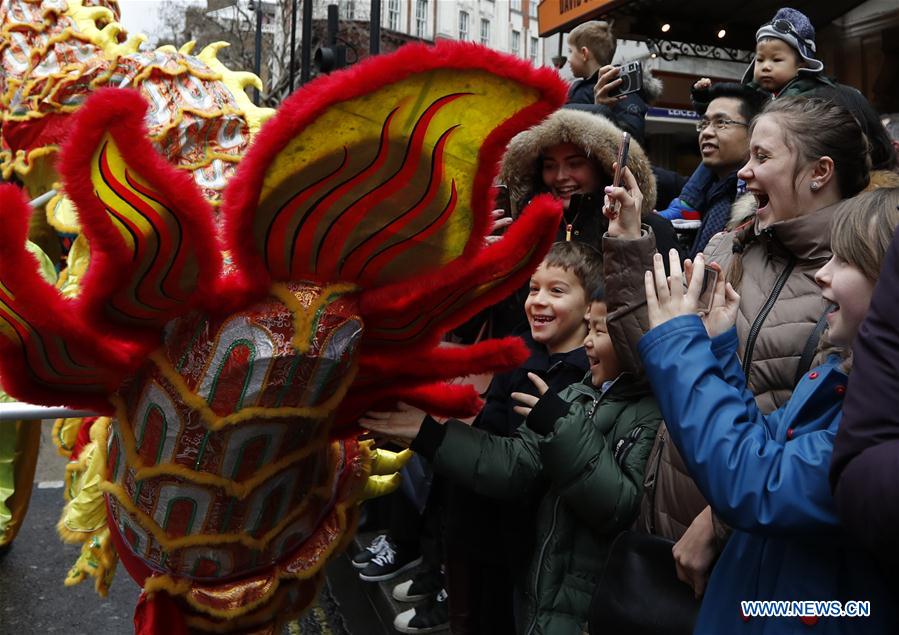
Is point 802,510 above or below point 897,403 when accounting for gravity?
below

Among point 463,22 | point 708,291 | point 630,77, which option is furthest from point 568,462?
point 463,22

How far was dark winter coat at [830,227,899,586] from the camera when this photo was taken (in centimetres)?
120

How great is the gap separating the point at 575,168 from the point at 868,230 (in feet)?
5.28

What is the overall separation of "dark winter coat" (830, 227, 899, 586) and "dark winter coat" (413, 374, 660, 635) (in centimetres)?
84

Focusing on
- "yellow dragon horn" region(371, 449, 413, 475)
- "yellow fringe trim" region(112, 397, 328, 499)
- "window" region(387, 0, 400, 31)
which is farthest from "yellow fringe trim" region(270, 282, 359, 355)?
"window" region(387, 0, 400, 31)

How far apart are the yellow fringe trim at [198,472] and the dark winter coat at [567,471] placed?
42cm

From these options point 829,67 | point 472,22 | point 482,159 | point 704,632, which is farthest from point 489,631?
point 472,22

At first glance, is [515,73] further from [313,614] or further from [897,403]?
[313,614]

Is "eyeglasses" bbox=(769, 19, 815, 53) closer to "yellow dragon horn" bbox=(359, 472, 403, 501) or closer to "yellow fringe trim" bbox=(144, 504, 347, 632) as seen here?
"yellow dragon horn" bbox=(359, 472, 403, 501)

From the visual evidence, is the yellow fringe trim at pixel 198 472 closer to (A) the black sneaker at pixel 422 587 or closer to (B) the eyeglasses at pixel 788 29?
(A) the black sneaker at pixel 422 587

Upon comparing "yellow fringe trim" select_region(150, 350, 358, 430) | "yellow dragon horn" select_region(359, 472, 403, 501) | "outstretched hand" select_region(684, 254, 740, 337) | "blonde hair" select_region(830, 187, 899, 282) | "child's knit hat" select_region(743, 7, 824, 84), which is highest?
"child's knit hat" select_region(743, 7, 824, 84)

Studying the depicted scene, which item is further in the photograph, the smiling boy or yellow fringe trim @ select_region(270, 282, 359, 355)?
the smiling boy

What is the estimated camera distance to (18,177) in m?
3.70

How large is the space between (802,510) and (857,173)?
0.97m
